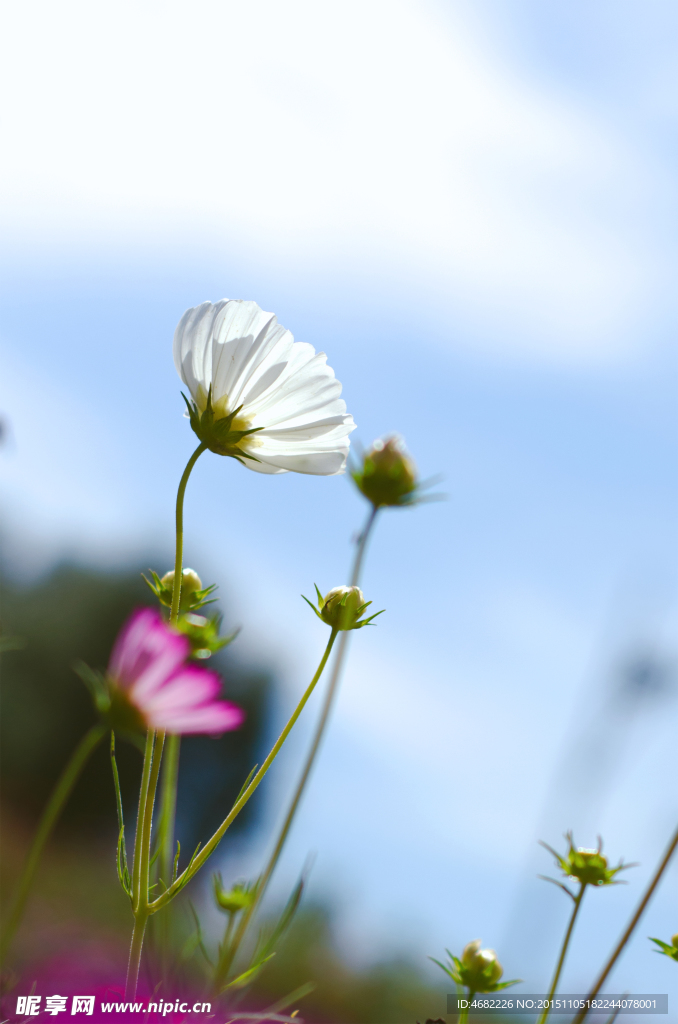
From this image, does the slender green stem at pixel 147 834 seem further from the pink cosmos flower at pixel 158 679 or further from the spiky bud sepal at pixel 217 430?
the spiky bud sepal at pixel 217 430

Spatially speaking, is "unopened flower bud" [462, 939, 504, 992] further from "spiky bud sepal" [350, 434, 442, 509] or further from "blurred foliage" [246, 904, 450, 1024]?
"blurred foliage" [246, 904, 450, 1024]

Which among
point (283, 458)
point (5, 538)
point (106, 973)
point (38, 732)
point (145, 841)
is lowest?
point (38, 732)

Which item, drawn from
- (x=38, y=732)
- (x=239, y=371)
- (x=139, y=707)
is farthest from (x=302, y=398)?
(x=38, y=732)

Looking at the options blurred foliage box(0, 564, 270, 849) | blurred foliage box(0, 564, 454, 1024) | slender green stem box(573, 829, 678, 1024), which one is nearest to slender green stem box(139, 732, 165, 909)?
slender green stem box(573, 829, 678, 1024)

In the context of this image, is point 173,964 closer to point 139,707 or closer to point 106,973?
point 106,973

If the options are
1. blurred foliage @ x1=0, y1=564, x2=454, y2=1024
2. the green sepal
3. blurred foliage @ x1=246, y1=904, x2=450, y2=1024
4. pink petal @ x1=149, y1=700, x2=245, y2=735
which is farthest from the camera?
blurred foliage @ x1=0, y1=564, x2=454, y2=1024

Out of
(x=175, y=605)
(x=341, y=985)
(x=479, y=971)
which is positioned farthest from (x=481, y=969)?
(x=341, y=985)

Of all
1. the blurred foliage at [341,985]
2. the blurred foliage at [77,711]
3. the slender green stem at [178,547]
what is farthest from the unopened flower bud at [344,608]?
the blurred foliage at [77,711]
